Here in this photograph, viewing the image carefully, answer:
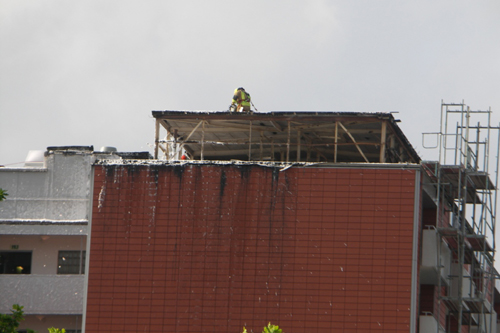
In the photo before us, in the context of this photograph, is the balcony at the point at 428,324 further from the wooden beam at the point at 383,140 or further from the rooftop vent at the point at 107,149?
the rooftop vent at the point at 107,149

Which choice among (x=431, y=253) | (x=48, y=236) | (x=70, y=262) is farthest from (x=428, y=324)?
(x=48, y=236)

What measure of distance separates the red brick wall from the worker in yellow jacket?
4773mm

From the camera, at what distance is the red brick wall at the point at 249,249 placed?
3666cm

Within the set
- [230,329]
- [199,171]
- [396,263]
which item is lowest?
[230,329]

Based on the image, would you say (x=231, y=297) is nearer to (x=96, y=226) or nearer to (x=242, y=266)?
(x=242, y=266)

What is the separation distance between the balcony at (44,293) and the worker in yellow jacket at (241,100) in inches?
369

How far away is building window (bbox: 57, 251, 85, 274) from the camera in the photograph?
44.8 metres

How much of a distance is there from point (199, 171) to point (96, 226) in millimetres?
4044

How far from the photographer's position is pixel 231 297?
37188mm

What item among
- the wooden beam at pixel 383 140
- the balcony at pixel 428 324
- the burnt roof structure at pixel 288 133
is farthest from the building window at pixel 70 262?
the balcony at pixel 428 324

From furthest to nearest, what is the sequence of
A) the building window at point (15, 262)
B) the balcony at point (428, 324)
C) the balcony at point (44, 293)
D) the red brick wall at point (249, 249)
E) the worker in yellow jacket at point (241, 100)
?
1. the building window at point (15, 262)
2. the balcony at point (44, 293)
3. the worker in yellow jacket at point (241, 100)
4. the balcony at point (428, 324)
5. the red brick wall at point (249, 249)

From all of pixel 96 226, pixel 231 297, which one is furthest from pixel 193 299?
pixel 96 226

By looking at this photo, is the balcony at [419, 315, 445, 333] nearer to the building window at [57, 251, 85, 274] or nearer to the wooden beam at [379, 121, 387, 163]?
the wooden beam at [379, 121, 387, 163]

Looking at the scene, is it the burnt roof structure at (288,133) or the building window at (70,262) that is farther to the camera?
the building window at (70,262)
